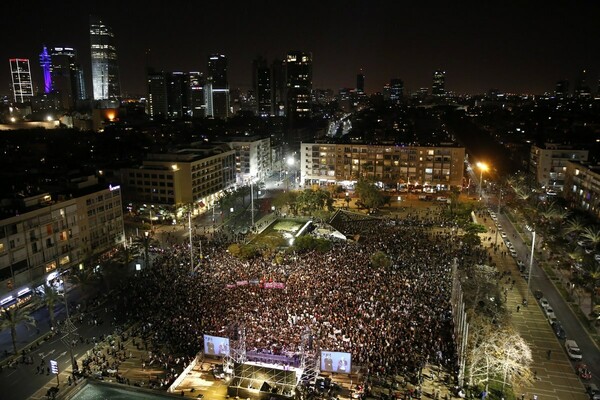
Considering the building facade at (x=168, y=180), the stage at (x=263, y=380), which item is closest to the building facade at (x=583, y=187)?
the stage at (x=263, y=380)

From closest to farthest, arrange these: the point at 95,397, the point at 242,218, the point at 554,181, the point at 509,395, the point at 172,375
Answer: the point at 95,397 < the point at 509,395 < the point at 172,375 < the point at 242,218 < the point at 554,181

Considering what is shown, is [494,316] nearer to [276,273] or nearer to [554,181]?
[276,273]

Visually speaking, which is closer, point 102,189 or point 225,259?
point 225,259

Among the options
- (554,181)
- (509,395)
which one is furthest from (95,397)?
(554,181)

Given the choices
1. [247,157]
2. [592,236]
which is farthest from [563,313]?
[247,157]

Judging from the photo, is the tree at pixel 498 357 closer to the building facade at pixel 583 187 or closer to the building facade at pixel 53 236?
the building facade at pixel 53 236

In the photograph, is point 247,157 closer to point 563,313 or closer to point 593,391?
point 563,313

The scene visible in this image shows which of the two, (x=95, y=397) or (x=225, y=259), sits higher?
(x=95, y=397)
